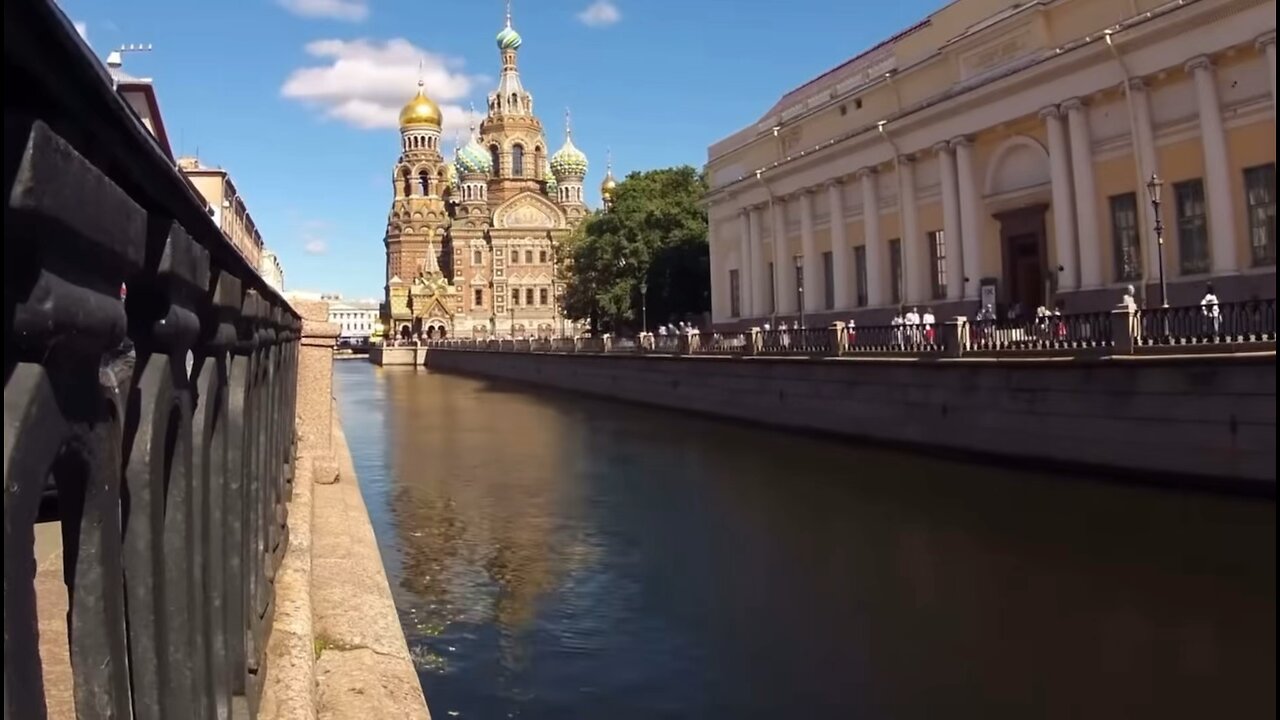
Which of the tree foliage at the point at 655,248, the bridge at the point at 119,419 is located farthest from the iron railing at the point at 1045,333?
the tree foliage at the point at 655,248

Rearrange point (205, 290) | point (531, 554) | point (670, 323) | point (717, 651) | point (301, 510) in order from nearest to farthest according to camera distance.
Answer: point (205, 290) → point (301, 510) → point (717, 651) → point (531, 554) → point (670, 323)

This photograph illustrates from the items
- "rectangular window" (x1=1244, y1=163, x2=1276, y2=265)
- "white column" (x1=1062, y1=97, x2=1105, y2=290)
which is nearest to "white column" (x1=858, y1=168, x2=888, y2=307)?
"white column" (x1=1062, y1=97, x2=1105, y2=290)

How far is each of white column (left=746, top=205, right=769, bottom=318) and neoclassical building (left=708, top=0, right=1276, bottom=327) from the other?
0.07 meters

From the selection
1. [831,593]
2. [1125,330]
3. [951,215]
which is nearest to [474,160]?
[951,215]

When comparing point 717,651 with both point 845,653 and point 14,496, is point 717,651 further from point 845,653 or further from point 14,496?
point 14,496

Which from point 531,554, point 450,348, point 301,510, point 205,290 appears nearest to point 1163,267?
point 531,554

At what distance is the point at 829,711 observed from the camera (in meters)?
7.23

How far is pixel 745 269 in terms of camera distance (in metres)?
38.7

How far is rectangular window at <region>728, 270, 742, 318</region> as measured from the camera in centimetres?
4016

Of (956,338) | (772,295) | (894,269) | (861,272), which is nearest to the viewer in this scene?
(956,338)

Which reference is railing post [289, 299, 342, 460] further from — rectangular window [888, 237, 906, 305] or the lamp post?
the lamp post

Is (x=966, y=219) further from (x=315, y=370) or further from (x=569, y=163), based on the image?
(x=569, y=163)

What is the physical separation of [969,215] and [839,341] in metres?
5.44

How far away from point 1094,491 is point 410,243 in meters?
89.4
